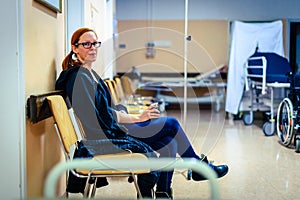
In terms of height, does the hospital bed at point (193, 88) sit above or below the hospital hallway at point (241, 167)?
above

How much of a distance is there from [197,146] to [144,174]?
8.02 feet

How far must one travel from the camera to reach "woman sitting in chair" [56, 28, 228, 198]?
6.76ft

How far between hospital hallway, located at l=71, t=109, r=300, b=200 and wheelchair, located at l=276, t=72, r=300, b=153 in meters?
0.12

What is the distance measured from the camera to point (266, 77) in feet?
17.3

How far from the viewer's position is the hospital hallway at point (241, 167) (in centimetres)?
274

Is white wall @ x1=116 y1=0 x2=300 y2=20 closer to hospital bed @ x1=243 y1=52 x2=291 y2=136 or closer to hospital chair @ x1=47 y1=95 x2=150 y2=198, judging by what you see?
hospital bed @ x1=243 y1=52 x2=291 y2=136

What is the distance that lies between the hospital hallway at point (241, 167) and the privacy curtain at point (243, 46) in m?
0.67

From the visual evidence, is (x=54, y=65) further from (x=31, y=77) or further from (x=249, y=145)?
(x=249, y=145)

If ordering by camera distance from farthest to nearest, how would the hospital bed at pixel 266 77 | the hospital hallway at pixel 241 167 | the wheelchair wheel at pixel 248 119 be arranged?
the wheelchair wheel at pixel 248 119
the hospital bed at pixel 266 77
the hospital hallway at pixel 241 167

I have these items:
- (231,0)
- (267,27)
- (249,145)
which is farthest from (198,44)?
(249,145)

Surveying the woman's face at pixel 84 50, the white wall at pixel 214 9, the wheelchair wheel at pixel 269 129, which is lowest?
the wheelchair wheel at pixel 269 129

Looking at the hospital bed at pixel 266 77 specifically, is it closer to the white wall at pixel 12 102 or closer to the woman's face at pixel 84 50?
the woman's face at pixel 84 50

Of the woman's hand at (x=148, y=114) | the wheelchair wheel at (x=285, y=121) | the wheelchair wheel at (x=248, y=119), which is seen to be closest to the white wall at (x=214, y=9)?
the wheelchair wheel at (x=248, y=119)

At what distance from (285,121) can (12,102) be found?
3.62m
